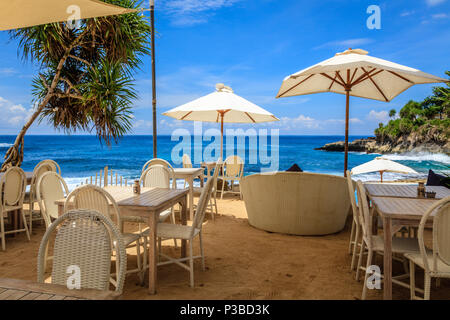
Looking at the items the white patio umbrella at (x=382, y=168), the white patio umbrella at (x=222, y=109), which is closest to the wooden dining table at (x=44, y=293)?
the white patio umbrella at (x=222, y=109)

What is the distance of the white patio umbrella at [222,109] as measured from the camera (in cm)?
523

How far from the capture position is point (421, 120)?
101 feet

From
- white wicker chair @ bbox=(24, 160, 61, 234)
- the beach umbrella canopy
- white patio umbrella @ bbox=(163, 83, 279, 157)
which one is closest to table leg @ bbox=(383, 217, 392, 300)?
the beach umbrella canopy

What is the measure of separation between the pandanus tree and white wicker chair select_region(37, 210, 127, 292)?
17.5 ft

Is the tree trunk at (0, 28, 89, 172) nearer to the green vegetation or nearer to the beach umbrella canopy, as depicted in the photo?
the beach umbrella canopy

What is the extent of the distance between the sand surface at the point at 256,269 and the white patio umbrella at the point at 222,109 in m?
2.13

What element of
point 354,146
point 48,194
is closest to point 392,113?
point 354,146

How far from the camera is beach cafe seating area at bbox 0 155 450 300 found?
4.12 feet

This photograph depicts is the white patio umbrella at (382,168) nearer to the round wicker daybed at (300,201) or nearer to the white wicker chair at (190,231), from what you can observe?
the round wicker daybed at (300,201)

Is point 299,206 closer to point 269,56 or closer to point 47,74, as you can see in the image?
point 47,74

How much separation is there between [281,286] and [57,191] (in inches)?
92.5

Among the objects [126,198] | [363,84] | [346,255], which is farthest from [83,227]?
[363,84]

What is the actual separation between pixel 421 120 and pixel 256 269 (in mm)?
34209
